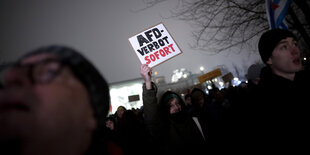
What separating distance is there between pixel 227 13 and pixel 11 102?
5.90 m

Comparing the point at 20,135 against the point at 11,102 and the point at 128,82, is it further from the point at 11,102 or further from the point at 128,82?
the point at 128,82

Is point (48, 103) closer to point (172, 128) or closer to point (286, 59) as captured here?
point (172, 128)

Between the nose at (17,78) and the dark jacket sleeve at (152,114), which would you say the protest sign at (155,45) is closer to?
the dark jacket sleeve at (152,114)

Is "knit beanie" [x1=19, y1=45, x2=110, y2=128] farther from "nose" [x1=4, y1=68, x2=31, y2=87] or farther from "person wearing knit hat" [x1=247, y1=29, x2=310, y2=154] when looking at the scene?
"person wearing knit hat" [x1=247, y1=29, x2=310, y2=154]

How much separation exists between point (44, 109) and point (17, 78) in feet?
0.84

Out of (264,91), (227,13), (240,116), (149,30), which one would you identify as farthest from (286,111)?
(227,13)

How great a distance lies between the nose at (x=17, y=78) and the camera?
75 cm

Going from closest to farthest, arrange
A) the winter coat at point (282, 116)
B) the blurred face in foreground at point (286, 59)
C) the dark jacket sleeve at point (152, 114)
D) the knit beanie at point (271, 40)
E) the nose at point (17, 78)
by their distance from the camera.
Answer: the nose at point (17, 78) < the winter coat at point (282, 116) < the blurred face in foreground at point (286, 59) < the knit beanie at point (271, 40) < the dark jacket sleeve at point (152, 114)

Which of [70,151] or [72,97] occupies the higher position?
[72,97]

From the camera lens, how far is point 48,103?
2.31 feet

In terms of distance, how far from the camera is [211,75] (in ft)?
45.6

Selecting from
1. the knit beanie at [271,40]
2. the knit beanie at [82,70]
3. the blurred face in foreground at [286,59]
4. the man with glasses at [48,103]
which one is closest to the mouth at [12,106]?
the man with glasses at [48,103]

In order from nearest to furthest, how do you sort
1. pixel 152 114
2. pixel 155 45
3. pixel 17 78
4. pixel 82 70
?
pixel 17 78, pixel 82 70, pixel 152 114, pixel 155 45

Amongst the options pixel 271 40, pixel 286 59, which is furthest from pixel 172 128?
pixel 271 40
